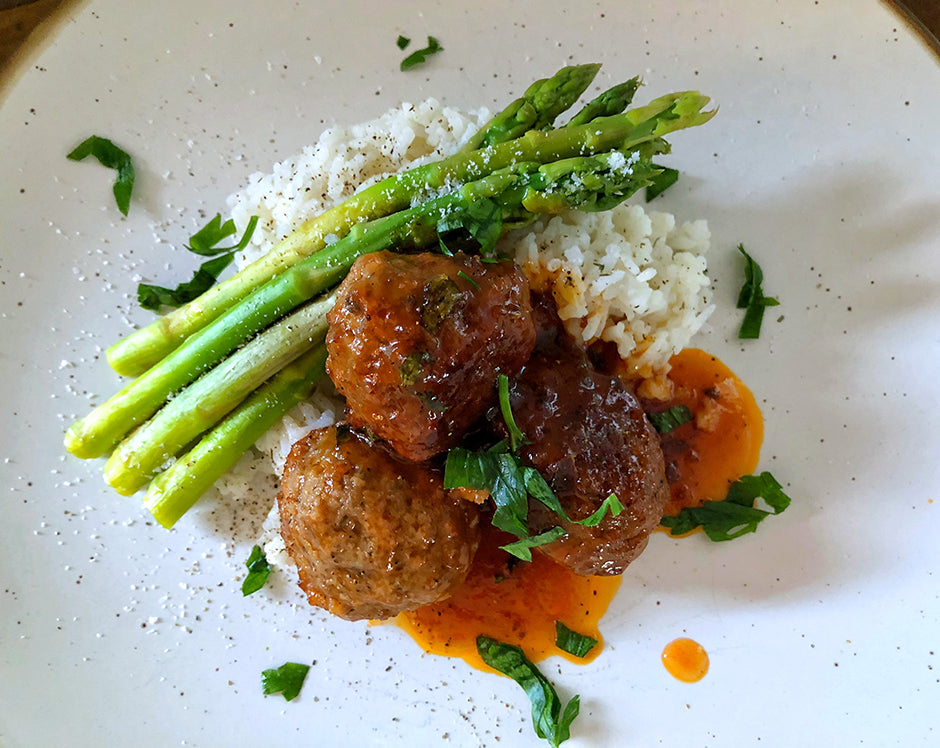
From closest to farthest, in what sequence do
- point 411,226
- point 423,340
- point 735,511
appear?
point 423,340 < point 411,226 < point 735,511

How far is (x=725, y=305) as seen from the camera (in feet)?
12.2

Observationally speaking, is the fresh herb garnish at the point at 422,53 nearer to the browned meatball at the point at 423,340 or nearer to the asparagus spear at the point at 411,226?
the asparagus spear at the point at 411,226

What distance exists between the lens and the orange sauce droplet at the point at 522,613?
365cm

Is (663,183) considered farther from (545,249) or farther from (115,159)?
(115,159)

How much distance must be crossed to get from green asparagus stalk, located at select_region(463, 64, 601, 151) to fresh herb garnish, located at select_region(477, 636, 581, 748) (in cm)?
272

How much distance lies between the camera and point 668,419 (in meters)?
3.59

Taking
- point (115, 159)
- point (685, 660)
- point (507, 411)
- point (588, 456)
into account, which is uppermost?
point (115, 159)

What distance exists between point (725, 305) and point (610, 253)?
0.91 m

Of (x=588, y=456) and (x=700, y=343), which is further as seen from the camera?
(x=700, y=343)

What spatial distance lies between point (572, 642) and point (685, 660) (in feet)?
2.16

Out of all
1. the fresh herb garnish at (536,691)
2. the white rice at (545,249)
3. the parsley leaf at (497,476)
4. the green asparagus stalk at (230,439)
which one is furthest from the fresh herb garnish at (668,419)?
the green asparagus stalk at (230,439)

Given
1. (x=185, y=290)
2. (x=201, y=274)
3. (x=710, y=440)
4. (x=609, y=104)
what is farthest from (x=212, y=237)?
(x=710, y=440)

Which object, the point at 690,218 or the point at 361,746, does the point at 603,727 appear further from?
the point at 690,218

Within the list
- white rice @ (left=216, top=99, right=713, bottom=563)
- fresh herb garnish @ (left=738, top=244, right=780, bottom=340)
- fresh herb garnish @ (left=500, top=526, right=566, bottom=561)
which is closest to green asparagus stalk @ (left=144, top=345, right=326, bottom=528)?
white rice @ (left=216, top=99, right=713, bottom=563)
